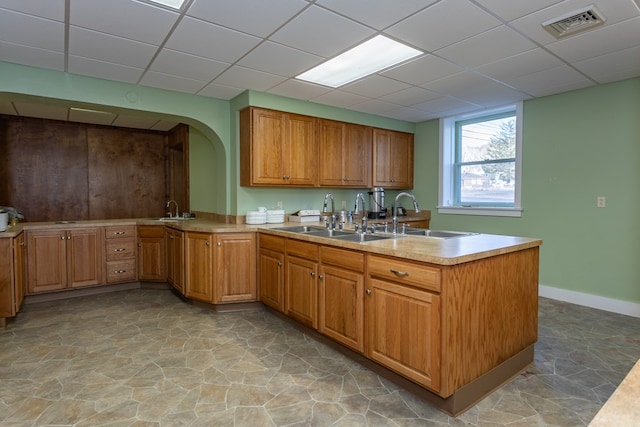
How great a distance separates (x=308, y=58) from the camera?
3.20m

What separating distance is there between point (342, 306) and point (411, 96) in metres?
2.80

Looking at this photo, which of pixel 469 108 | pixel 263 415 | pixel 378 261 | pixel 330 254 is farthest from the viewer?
pixel 469 108

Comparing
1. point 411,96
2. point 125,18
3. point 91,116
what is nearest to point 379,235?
point 411,96

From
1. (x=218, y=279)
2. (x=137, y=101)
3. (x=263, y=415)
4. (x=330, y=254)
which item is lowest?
(x=263, y=415)

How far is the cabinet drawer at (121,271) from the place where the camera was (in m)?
4.65

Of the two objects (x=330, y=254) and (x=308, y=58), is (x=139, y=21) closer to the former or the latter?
(x=308, y=58)

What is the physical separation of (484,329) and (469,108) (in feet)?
11.6

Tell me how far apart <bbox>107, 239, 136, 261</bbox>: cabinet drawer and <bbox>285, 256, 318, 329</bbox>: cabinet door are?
8.48ft

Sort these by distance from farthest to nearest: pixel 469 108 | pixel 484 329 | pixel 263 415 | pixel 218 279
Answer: pixel 469 108, pixel 218 279, pixel 484 329, pixel 263 415

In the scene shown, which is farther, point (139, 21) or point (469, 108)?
point (469, 108)

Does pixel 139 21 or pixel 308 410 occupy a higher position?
pixel 139 21

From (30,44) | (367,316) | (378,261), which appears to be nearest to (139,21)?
(30,44)

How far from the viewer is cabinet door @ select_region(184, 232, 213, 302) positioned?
3824 millimetres

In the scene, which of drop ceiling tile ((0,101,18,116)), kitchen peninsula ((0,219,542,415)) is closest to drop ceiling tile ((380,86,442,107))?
kitchen peninsula ((0,219,542,415))
